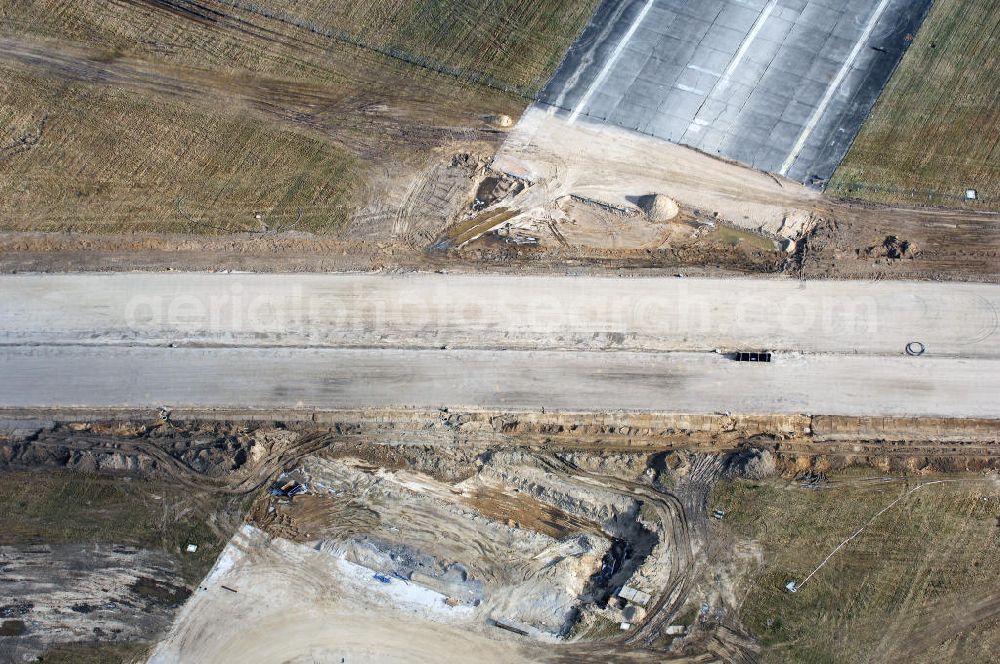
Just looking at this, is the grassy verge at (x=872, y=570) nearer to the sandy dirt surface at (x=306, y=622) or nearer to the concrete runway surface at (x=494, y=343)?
the concrete runway surface at (x=494, y=343)

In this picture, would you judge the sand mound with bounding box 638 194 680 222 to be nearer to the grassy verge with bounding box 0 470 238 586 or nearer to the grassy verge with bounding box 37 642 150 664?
the grassy verge with bounding box 0 470 238 586

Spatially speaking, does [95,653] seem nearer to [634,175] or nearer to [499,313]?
[499,313]

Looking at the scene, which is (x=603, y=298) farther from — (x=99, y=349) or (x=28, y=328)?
(x=28, y=328)

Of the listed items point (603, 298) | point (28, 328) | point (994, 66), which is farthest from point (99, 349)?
point (994, 66)

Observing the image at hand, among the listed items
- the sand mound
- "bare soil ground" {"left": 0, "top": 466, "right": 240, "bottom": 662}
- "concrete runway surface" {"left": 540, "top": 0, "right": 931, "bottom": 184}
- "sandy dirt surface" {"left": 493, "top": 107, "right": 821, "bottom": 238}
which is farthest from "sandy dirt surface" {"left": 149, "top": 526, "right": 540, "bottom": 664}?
"concrete runway surface" {"left": 540, "top": 0, "right": 931, "bottom": 184}

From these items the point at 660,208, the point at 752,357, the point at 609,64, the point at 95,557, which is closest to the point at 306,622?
the point at 95,557

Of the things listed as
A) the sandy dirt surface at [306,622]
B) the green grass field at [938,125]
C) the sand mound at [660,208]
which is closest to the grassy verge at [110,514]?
the sandy dirt surface at [306,622]
